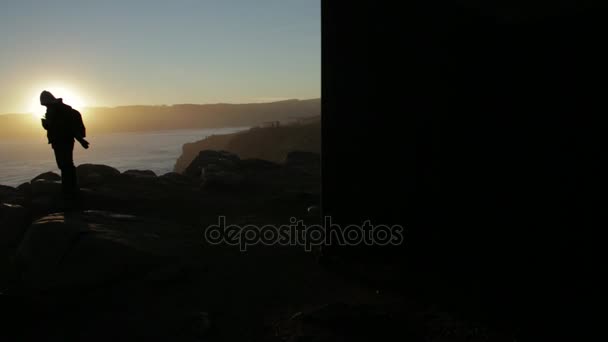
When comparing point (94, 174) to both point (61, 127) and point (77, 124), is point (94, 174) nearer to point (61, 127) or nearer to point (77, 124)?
point (77, 124)

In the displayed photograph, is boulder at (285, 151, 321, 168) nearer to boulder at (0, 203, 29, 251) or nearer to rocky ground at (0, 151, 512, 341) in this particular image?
rocky ground at (0, 151, 512, 341)

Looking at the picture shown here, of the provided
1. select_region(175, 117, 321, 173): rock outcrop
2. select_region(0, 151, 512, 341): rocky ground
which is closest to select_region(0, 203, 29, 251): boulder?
select_region(0, 151, 512, 341): rocky ground

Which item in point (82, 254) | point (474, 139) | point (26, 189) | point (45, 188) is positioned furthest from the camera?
point (26, 189)

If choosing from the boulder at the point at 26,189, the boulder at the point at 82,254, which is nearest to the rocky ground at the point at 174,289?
the boulder at the point at 82,254

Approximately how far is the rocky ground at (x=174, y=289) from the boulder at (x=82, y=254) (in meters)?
0.02

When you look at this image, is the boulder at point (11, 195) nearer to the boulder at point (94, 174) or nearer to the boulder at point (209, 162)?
the boulder at point (94, 174)

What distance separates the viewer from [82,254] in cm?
627

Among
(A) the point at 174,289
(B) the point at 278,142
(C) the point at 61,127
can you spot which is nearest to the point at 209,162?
(C) the point at 61,127

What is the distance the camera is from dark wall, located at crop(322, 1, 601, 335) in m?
3.93

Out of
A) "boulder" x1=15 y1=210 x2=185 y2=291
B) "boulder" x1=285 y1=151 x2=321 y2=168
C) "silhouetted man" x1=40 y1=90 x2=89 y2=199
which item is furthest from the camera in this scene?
"boulder" x1=285 y1=151 x2=321 y2=168

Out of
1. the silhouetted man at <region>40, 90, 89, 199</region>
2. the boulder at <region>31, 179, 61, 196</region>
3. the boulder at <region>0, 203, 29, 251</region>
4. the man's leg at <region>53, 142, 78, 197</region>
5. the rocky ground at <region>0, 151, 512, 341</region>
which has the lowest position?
the rocky ground at <region>0, 151, 512, 341</region>

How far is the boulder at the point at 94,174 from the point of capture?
37.0 feet

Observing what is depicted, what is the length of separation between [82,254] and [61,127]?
369cm

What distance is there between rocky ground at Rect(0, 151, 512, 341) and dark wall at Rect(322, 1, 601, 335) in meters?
0.65
